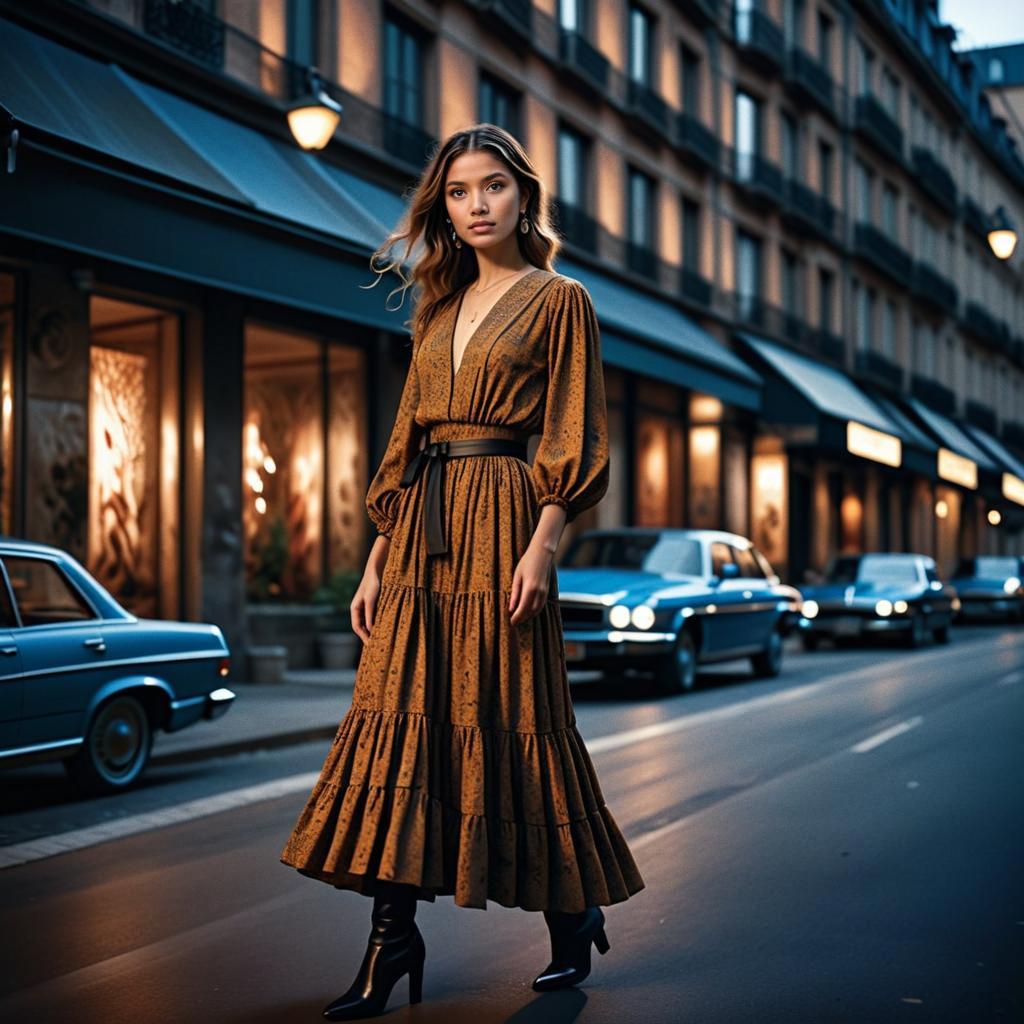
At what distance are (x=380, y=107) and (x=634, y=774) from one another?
12.2m

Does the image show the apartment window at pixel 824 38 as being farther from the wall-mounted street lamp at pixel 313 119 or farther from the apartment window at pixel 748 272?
the wall-mounted street lamp at pixel 313 119

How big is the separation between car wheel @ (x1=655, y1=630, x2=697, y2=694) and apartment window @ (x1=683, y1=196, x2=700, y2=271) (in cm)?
1570

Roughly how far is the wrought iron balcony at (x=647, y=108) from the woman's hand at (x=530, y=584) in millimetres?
22963

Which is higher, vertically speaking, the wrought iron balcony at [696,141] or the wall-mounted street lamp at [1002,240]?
the wrought iron balcony at [696,141]

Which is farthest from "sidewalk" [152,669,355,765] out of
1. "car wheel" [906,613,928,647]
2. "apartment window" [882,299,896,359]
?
"apartment window" [882,299,896,359]

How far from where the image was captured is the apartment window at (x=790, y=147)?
33.4 metres

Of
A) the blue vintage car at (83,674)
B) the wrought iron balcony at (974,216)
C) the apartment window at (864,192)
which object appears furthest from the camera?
the wrought iron balcony at (974,216)

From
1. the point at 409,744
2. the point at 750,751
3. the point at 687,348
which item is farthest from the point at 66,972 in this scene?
the point at 687,348

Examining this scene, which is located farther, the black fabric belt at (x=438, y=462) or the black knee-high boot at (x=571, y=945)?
the black knee-high boot at (x=571, y=945)

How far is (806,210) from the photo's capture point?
33.8m

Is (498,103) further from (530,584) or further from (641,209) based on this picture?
(530,584)

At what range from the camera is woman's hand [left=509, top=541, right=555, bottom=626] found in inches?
143

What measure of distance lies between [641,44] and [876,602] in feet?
37.4

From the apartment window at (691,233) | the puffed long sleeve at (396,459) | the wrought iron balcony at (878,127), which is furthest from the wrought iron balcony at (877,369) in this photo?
the puffed long sleeve at (396,459)
